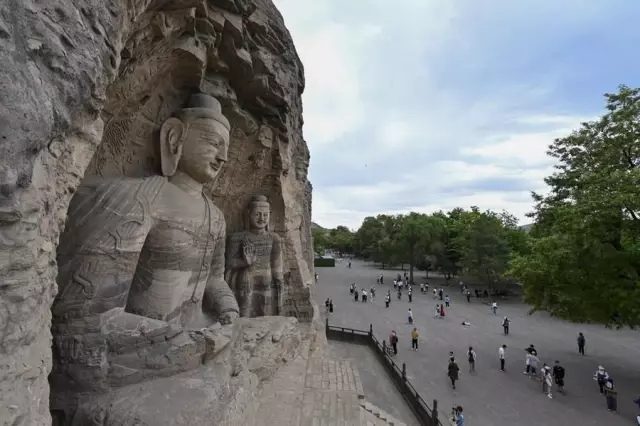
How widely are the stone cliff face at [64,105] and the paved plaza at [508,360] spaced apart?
9325mm

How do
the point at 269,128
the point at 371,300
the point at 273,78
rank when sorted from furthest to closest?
the point at 371,300 < the point at 269,128 < the point at 273,78

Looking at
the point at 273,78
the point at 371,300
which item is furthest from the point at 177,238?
the point at 371,300

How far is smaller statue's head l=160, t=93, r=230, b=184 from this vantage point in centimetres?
420

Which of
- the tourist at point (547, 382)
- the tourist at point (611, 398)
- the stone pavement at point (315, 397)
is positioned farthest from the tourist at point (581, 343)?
the stone pavement at point (315, 397)

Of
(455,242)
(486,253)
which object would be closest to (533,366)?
(486,253)

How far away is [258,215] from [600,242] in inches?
387

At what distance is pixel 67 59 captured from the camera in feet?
7.07

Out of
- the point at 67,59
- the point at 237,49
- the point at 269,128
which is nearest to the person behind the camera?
the point at 67,59

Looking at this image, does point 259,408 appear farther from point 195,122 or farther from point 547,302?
point 547,302

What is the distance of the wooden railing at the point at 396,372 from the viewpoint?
8.48 meters

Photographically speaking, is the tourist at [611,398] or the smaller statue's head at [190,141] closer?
the smaller statue's head at [190,141]

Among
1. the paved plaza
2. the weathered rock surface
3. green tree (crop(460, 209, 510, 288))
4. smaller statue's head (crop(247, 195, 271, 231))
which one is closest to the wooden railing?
the paved plaza

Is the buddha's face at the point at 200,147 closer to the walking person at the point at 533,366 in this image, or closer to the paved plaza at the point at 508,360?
the paved plaza at the point at 508,360

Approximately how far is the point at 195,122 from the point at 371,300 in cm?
2240
